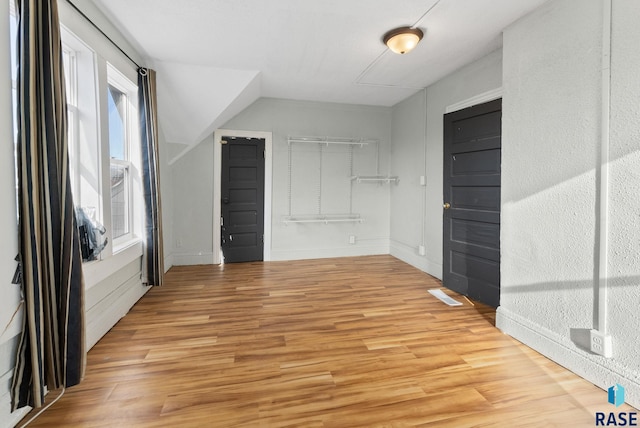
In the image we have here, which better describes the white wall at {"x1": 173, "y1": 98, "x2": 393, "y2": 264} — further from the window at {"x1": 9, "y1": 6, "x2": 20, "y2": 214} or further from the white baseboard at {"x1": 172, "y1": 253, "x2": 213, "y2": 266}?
the window at {"x1": 9, "y1": 6, "x2": 20, "y2": 214}

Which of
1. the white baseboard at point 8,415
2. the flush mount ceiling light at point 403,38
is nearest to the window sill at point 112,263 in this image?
the white baseboard at point 8,415

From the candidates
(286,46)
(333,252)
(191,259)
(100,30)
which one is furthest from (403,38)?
(191,259)

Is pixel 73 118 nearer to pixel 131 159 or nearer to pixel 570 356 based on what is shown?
pixel 131 159

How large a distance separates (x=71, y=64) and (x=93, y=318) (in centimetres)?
181

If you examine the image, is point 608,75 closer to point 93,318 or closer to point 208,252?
point 93,318

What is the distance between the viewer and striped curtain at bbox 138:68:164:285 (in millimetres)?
2926

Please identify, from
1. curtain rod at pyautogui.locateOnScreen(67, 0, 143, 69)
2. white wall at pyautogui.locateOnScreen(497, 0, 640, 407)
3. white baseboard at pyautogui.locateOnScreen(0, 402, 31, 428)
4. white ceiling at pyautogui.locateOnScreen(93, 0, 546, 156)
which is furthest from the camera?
white ceiling at pyautogui.locateOnScreen(93, 0, 546, 156)

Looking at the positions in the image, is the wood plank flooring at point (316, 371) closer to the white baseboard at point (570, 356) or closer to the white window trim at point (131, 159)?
the white baseboard at point (570, 356)

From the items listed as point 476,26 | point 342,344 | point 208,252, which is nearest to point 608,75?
point 476,26

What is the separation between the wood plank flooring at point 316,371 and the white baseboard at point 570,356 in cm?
7

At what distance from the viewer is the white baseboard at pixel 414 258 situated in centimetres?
388

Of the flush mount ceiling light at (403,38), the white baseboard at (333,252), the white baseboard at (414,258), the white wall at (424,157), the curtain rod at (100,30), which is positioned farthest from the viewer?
the white baseboard at (333,252)

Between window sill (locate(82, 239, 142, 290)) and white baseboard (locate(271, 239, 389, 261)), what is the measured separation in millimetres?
2091

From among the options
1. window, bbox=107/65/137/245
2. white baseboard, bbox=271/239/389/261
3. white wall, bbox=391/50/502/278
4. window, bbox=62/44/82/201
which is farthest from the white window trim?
white wall, bbox=391/50/502/278
